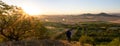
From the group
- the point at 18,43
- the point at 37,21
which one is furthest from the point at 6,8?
the point at 18,43

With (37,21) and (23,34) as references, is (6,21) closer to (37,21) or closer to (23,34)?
(23,34)

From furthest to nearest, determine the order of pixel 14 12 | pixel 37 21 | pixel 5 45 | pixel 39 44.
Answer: pixel 37 21
pixel 14 12
pixel 39 44
pixel 5 45

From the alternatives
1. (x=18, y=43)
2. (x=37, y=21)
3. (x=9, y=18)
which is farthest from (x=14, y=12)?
(x=18, y=43)

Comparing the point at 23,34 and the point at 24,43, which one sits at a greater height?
the point at 24,43

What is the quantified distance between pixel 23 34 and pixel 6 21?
314cm

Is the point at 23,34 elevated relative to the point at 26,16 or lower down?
lower down

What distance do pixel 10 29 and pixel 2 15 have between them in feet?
8.13

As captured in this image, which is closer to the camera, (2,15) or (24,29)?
(2,15)

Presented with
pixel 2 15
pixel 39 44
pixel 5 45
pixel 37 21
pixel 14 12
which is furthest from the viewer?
pixel 37 21

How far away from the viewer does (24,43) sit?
57.5ft

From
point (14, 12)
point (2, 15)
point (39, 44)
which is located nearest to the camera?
point (39, 44)

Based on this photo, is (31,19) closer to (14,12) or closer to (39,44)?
(14,12)

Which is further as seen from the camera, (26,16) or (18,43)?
(26,16)

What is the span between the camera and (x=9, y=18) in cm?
3362
